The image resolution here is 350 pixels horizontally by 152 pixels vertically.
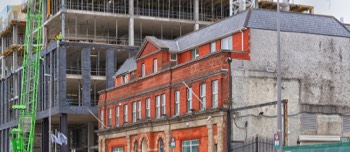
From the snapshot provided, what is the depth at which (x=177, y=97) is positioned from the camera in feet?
175

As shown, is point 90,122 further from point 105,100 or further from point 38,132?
point 105,100

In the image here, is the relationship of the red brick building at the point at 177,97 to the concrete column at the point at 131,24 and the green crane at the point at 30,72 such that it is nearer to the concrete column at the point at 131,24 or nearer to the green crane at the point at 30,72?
the concrete column at the point at 131,24

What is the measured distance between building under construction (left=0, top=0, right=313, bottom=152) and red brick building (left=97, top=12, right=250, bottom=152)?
1944 cm

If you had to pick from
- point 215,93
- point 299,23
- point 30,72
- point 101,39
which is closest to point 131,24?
point 101,39

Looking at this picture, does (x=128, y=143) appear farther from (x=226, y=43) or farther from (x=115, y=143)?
(x=226, y=43)

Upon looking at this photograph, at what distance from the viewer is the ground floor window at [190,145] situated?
162 feet

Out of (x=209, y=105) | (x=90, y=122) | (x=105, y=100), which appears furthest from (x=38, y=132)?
(x=209, y=105)

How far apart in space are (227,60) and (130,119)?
1914 cm

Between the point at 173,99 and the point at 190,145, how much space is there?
4848mm

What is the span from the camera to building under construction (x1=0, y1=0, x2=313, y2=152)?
88.1m

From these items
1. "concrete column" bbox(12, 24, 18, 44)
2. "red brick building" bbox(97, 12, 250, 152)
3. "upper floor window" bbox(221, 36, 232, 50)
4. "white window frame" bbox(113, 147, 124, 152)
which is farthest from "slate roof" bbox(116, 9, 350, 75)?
"concrete column" bbox(12, 24, 18, 44)

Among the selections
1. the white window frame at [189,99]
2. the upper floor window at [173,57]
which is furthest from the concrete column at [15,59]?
the white window frame at [189,99]

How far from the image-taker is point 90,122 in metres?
98.4

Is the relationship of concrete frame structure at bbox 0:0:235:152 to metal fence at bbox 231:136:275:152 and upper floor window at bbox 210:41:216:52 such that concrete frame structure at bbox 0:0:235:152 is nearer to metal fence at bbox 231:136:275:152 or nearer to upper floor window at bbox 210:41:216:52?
upper floor window at bbox 210:41:216:52
